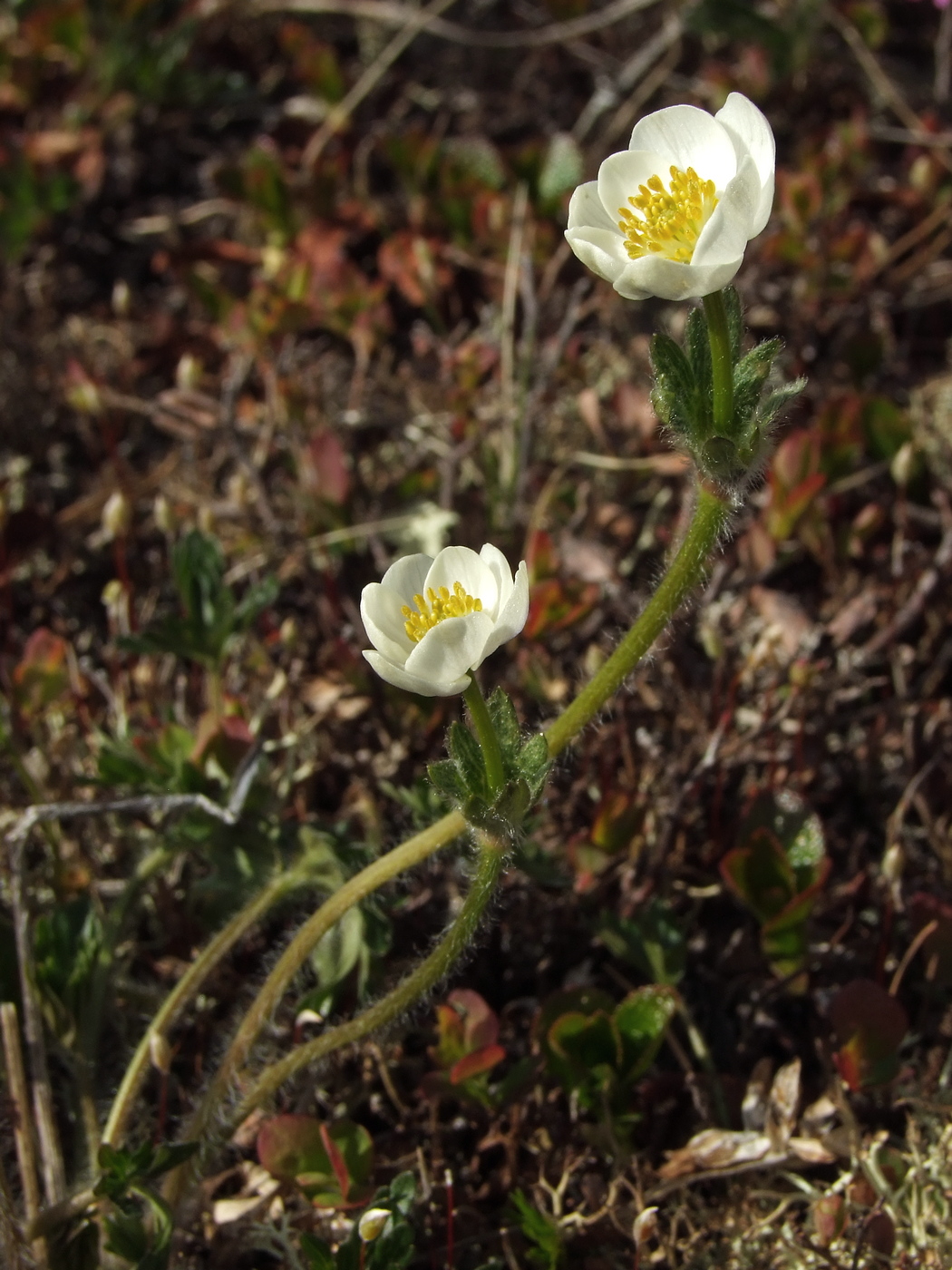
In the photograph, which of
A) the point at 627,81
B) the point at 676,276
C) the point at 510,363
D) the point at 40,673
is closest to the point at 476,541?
the point at 510,363

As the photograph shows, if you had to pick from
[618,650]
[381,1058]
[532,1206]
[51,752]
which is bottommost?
[532,1206]

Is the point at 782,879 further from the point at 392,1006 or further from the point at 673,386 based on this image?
the point at 673,386

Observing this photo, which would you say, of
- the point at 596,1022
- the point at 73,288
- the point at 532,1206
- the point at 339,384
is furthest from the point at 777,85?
the point at 532,1206

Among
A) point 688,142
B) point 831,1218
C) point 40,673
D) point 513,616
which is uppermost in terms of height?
point 688,142

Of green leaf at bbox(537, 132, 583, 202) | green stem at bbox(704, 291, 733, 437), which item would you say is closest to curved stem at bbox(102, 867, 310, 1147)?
green stem at bbox(704, 291, 733, 437)

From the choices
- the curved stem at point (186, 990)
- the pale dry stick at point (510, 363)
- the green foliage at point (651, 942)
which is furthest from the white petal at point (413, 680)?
the pale dry stick at point (510, 363)

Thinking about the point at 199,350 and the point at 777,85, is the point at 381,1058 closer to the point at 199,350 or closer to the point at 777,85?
the point at 199,350

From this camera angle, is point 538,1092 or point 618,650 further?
point 538,1092
